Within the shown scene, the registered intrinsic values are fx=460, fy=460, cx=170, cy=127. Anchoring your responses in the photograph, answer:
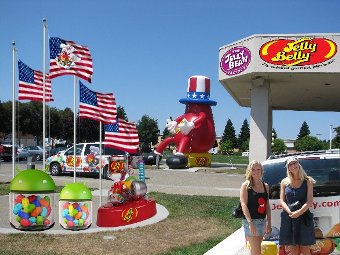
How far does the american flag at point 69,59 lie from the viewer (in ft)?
23.6

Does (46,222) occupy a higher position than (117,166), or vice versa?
(117,166)

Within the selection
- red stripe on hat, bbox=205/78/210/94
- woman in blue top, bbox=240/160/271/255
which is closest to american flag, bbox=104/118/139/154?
woman in blue top, bbox=240/160/271/255

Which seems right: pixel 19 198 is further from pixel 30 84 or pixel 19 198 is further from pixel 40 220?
pixel 30 84

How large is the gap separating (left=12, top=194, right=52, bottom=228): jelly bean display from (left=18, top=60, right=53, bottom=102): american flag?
5.19m

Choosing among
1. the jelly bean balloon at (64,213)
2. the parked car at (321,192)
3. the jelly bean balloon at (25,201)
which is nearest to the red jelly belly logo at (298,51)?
the parked car at (321,192)

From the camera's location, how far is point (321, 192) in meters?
6.11

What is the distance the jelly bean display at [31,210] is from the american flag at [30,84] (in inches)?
205

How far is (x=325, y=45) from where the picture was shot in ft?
53.3

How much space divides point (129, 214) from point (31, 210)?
5.06 m

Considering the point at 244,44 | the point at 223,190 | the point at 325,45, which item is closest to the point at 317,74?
the point at 325,45

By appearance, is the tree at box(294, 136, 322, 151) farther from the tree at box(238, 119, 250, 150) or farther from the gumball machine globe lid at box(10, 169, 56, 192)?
the gumball machine globe lid at box(10, 169, 56, 192)

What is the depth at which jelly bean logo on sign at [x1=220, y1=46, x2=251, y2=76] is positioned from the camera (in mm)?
17094

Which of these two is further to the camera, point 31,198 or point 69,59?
point 69,59

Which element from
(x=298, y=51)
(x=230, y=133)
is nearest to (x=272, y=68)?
(x=298, y=51)
